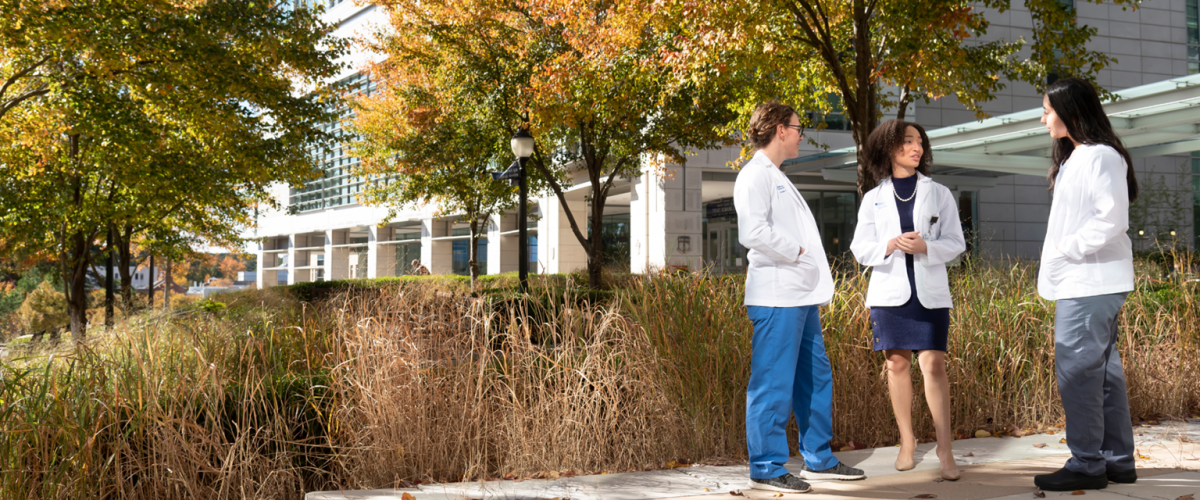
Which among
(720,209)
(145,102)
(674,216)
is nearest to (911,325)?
(145,102)

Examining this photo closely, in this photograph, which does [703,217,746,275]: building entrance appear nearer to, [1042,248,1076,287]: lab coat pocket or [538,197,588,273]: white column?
[538,197,588,273]: white column

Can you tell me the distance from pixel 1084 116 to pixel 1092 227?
58 cm

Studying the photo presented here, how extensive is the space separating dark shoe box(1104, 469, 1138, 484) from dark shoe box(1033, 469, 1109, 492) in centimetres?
10

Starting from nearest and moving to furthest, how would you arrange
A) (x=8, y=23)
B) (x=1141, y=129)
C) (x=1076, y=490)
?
1. (x=1076, y=490)
2. (x=8, y=23)
3. (x=1141, y=129)

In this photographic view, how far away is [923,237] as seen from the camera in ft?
12.6

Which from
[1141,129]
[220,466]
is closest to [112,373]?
[220,466]

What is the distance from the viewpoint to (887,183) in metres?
4.01

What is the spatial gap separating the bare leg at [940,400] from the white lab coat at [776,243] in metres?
0.61

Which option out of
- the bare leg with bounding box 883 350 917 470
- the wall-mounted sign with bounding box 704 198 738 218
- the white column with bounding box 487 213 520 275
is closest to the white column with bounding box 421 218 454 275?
the white column with bounding box 487 213 520 275

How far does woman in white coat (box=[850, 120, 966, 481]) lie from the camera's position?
377cm

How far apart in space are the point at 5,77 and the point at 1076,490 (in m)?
17.6

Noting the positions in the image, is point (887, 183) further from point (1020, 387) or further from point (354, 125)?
point (354, 125)

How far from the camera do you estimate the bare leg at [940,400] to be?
378 cm

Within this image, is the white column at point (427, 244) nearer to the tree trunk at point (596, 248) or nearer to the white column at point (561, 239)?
the white column at point (561, 239)
